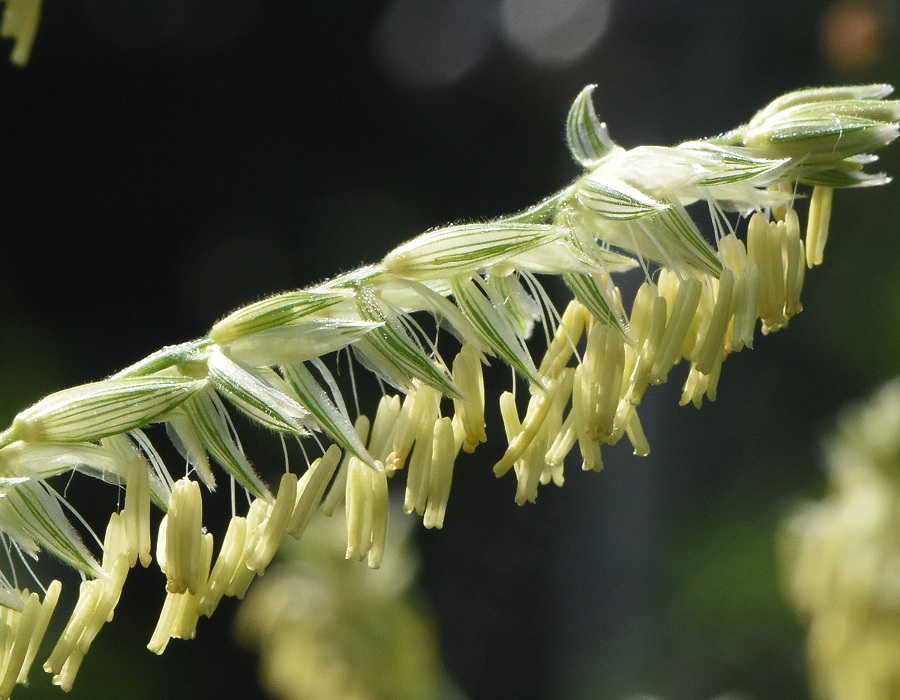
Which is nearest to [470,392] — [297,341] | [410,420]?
[410,420]

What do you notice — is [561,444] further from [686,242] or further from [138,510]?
[138,510]

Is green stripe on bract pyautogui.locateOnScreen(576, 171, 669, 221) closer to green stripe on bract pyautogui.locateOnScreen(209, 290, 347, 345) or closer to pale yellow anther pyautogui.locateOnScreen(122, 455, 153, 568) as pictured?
green stripe on bract pyautogui.locateOnScreen(209, 290, 347, 345)

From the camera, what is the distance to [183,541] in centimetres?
83

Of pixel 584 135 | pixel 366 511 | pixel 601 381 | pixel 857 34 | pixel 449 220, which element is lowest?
pixel 366 511

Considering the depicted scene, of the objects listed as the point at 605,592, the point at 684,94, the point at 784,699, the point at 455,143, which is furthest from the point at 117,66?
the point at 784,699

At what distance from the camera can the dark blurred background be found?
221 inches

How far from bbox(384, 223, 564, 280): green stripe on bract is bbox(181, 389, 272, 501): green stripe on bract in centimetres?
15

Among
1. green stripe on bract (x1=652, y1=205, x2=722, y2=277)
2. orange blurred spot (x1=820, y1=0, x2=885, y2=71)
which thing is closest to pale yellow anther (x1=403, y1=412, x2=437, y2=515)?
green stripe on bract (x1=652, y1=205, x2=722, y2=277)

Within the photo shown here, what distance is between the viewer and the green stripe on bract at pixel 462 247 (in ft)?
2.65

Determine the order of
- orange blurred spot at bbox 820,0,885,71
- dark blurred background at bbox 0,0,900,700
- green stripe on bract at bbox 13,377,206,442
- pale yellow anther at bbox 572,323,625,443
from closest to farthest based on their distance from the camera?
1. green stripe on bract at bbox 13,377,206,442
2. pale yellow anther at bbox 572,323,625,443
3. orange blurred spot at bbox 820,0,885,71
4. dark blurred background at bbox 0,0,900,700

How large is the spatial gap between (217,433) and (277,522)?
9cm

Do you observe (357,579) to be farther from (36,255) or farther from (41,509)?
(36,255)

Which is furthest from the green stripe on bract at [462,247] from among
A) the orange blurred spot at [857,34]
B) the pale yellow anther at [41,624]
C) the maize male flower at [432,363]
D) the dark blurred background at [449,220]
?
the dark blurred background at [449,220]

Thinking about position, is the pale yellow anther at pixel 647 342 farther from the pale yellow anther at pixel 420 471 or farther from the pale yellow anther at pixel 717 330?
the pale yellow anther at pixel 420 471
